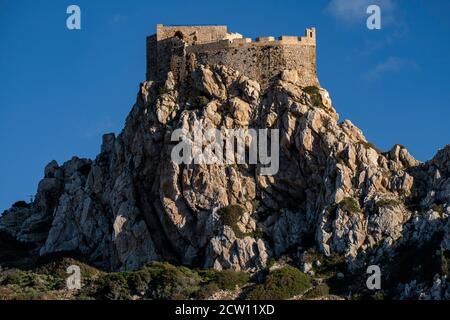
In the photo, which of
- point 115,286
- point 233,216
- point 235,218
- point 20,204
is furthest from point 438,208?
point 20,204

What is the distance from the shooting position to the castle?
10688cm

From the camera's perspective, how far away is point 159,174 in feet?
340

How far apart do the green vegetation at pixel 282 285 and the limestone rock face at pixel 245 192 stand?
2531 millimetres

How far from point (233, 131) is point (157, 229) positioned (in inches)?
333

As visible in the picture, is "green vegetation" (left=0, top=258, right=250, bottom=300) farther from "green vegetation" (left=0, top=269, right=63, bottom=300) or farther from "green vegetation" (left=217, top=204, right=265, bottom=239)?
"green vegetation" (left=217, top=204, right=265, bottom=239)

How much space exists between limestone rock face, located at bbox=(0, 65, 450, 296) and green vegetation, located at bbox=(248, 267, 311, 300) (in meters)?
2.53

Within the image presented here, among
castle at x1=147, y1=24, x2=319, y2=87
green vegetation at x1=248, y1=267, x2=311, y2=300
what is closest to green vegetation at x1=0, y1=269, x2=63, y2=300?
green vegetation at x1=248, y1=267, x2=311, y2=300

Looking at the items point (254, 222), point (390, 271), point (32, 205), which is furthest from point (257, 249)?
point (32, 205)

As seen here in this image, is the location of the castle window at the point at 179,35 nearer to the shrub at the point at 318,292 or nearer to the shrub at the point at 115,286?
the shrub at the point at 115,286

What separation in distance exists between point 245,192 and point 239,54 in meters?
11.6

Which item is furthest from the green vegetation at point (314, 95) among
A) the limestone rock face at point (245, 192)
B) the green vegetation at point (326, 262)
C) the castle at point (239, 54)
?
the green vegetation at point (326, 262)

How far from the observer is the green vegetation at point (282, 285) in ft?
304
